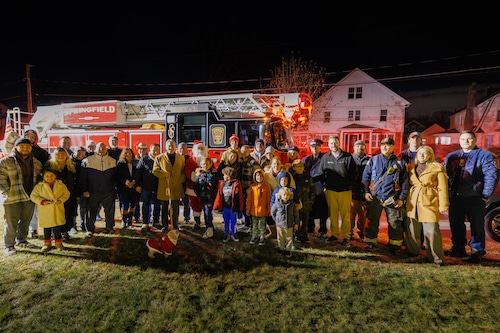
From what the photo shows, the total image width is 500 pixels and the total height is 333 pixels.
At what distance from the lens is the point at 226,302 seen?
3.26 metres

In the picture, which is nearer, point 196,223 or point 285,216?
point 285,216

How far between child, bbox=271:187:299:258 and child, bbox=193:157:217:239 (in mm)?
1336

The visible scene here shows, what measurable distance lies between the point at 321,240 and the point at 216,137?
4244mm

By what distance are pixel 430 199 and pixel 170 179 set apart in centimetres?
466

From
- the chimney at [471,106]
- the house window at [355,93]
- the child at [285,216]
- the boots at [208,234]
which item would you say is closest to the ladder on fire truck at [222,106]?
the child at [285,216]

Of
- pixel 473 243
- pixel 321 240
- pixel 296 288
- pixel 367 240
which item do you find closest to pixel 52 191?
pixel 296 288

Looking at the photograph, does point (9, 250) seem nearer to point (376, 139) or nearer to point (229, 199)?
point (229, 199)

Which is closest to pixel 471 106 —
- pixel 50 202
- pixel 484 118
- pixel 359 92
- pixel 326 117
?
pixel 484 118

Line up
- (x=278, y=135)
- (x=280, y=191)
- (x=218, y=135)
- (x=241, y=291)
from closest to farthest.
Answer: (x=241, y=291), (x=280, y=191), (x=278, y=135), (x=218, y=135)

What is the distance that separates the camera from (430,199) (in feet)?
14.0

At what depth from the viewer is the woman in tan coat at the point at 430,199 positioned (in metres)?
4.19

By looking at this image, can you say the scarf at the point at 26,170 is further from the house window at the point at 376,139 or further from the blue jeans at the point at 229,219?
the house window at the point at 376,139

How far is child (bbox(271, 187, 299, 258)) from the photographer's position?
15.1 ft

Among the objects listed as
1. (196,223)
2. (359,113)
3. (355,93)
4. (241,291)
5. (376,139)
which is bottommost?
(241,291)
